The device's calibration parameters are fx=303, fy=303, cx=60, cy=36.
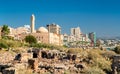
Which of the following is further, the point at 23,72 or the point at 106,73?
the point at 106,73

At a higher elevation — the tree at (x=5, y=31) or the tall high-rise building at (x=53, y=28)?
the tall high-rise building at (x=53, y=28)

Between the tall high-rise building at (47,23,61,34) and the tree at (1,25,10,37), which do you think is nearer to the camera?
the tree at (1,25,10,37)

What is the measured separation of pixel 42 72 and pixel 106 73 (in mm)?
4162

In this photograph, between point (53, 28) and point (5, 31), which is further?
point (53, 28)

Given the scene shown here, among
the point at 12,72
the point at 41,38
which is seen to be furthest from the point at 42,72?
the point at 41,38

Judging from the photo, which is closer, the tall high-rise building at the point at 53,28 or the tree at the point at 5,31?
the tree at the point at 5,31

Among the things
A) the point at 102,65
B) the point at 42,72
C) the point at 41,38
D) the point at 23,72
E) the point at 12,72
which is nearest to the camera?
the point at 12,72

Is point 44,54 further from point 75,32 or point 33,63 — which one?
point 75,32

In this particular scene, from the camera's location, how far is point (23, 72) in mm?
11984

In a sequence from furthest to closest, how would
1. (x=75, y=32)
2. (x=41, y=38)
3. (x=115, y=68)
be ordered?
1. (x=75, y=32)
2. (x=41, y=38)
3. (x=115, y=68)

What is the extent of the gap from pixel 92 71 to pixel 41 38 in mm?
64385

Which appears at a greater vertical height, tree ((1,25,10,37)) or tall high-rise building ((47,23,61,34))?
tall high-rise building ((47,23,61,34))

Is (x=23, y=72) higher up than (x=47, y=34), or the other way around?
(x=47, y=34)

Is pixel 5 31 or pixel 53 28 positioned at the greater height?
pixel 53 28
